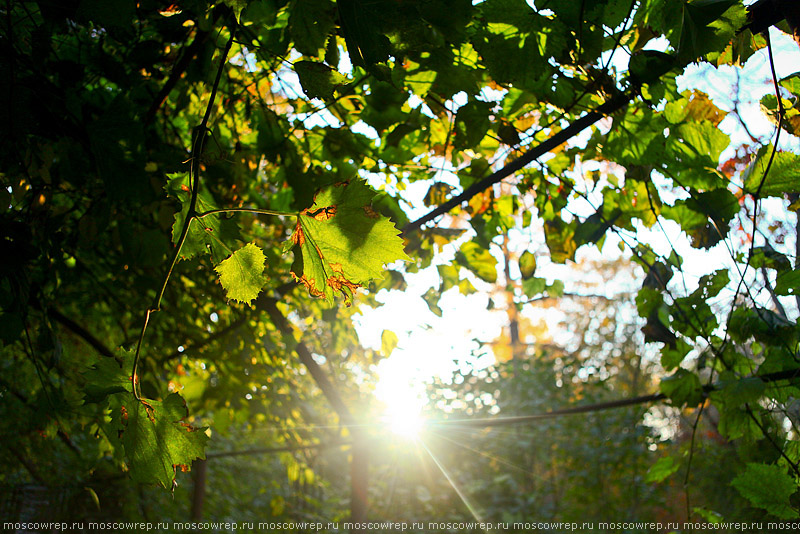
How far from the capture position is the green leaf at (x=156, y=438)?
0.74 metres

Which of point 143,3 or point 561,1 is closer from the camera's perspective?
point 561,1

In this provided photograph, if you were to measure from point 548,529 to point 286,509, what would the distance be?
112 inches

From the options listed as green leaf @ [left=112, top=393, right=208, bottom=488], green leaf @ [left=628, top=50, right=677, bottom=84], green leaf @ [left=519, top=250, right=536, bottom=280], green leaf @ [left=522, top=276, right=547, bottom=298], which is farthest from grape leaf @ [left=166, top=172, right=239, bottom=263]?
green leaf @ [left=522, top=276, right=547, bottom=298]

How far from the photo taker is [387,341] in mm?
2273

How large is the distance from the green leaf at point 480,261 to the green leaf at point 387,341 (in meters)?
0.60

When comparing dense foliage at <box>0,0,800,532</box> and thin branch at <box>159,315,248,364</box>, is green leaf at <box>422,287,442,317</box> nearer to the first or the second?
dense foliage at <box>0,0,800,532</box>

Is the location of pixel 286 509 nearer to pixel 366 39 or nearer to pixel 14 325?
pixel 14 325

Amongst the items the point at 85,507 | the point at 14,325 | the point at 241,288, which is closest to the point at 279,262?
the point at 14,325

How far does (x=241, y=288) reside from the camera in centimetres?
80

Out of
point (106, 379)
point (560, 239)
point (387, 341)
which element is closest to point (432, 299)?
point (387, 341)

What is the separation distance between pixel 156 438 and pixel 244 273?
0.27 meters

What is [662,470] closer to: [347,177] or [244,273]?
[347,177]

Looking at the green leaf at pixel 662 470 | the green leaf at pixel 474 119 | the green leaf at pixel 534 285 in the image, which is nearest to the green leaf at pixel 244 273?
the green leaf at pixel 474 119

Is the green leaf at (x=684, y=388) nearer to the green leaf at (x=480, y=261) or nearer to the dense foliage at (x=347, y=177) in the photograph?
the dense foliage at (x=347, y=177)
